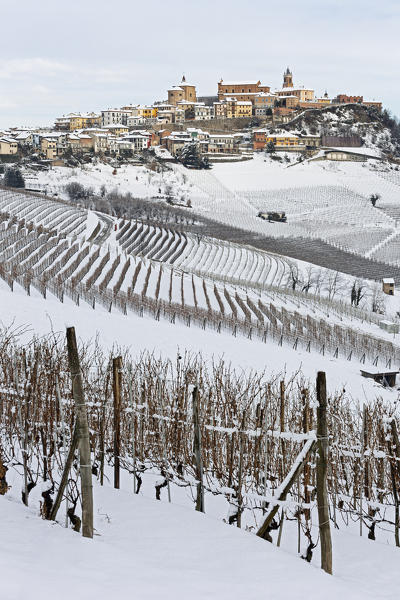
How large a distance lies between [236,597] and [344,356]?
19421mm

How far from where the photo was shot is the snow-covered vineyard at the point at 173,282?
2250 centimetres

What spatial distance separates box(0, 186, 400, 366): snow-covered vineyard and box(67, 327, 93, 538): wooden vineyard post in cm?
1589

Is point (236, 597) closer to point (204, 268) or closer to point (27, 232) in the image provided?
point (27, 232)

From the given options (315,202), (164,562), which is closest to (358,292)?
(164,562)

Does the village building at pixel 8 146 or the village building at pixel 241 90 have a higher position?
the village building at pixel 241 90

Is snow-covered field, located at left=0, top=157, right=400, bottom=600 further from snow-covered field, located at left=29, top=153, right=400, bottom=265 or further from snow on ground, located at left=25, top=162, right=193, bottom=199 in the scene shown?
snow on ground, located at left=25, top=162, right=193, bottom=199

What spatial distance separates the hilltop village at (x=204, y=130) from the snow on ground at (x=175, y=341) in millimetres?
75348

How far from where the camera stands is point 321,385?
16.1 feet

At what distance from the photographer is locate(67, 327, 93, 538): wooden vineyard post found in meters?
4.97

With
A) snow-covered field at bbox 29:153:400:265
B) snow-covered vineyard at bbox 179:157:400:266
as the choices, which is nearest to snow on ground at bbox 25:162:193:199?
snow-covered field at bbox 29:153:400:265

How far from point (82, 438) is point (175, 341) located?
13022 millimetres

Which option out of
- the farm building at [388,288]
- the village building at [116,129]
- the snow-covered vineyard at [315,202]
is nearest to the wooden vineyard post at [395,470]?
the farm building at [388,288]

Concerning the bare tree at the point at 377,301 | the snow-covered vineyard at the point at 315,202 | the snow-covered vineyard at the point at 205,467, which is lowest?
the bare tree at the point at 377,301

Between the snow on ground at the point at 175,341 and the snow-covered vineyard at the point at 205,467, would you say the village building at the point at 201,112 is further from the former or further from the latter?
the snow-covered vineyard at the point at 205,467
